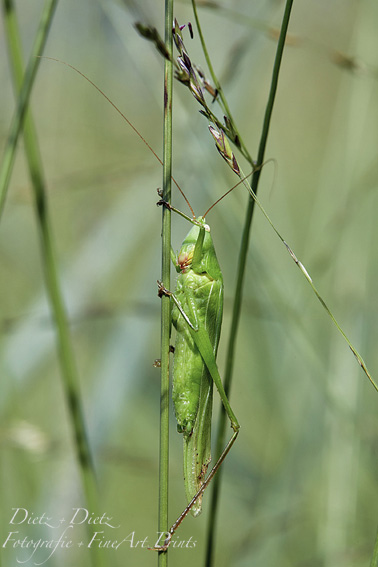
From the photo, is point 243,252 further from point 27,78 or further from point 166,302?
point 27,78

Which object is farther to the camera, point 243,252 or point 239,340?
point 239,340

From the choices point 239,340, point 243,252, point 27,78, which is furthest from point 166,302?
point 239,340

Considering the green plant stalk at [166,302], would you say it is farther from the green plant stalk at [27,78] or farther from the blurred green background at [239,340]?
the blurred green background at [239,340]

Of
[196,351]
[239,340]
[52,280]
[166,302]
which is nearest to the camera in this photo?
[166,302]

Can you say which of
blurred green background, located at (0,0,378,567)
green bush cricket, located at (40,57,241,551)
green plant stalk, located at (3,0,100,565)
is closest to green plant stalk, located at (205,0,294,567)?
green bush cricket, located at (40,57,241,551)

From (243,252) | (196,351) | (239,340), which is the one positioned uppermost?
(239,340)

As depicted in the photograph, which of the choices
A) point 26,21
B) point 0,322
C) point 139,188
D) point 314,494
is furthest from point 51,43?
point 314,494

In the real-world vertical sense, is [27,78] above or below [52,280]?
above
